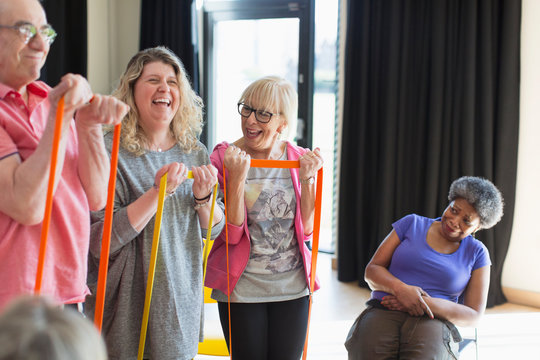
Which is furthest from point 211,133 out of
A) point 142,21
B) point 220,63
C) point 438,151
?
point 438,151

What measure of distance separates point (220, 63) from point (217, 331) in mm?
3467

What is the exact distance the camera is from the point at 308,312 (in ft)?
5.99

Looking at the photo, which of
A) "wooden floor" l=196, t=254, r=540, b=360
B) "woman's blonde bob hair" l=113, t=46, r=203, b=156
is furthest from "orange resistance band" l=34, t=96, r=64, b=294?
"wooden floor" l=196, t=254, r=540, b=360

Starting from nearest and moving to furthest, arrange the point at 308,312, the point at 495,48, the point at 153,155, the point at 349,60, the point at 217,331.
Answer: the point at 153,155 → the point at 308,312 → the point at 217,331 → the point at 495,48 → the point at 349,60

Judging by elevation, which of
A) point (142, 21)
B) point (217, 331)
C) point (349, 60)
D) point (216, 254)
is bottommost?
point (217, 331)

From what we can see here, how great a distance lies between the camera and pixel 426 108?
Answer: 12.8 ft

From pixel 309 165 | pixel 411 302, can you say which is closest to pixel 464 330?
pixel 411 302

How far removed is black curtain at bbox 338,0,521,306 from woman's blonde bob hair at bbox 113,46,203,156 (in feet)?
8.36

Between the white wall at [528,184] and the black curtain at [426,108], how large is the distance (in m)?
0.08

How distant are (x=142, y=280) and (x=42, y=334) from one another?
909mm

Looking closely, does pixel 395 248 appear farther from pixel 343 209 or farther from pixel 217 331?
pixel 343 209

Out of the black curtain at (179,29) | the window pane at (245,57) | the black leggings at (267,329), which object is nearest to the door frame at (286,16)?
the window pane at (245,57)

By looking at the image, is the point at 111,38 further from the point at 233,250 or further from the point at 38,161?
the point at 38,161

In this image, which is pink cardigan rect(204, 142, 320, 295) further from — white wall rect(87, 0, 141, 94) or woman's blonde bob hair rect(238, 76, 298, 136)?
white wall rect(87, 0, 141, 94)
